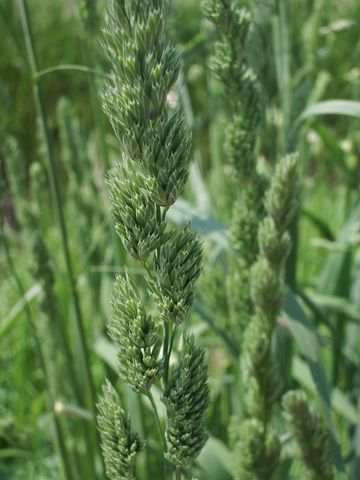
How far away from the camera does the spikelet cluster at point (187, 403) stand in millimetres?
569

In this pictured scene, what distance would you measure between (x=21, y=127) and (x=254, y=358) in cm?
351

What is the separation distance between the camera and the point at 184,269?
21.4 inches

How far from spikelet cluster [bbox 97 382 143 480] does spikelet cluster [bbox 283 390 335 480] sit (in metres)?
0.31

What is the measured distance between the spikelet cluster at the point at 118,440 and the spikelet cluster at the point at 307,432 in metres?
Result: 0.31

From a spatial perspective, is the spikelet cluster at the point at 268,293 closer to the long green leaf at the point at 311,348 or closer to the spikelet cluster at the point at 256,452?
the spikelet cluster at the point at 256,452

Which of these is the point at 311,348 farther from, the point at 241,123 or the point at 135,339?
the point at 135,339

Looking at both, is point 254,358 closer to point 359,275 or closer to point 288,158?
point 288,158

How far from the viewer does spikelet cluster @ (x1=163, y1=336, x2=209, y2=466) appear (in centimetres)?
57

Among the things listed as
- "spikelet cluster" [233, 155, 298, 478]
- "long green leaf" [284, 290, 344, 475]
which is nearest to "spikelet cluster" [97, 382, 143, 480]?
"spikelet cluster" [233, 155, 298, 478]

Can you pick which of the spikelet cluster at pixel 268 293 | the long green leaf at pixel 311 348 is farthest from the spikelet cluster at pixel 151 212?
the long green leaf at pixel 311 348

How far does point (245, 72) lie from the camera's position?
84 cm

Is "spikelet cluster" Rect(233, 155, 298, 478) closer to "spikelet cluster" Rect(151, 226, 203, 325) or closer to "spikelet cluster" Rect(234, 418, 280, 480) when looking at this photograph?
"spikelet cluster" Rect(234, 418, 280, 480)

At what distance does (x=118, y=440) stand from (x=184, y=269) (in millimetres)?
178

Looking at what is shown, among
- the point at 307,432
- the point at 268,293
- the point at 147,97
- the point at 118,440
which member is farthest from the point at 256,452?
the point at 147,97
